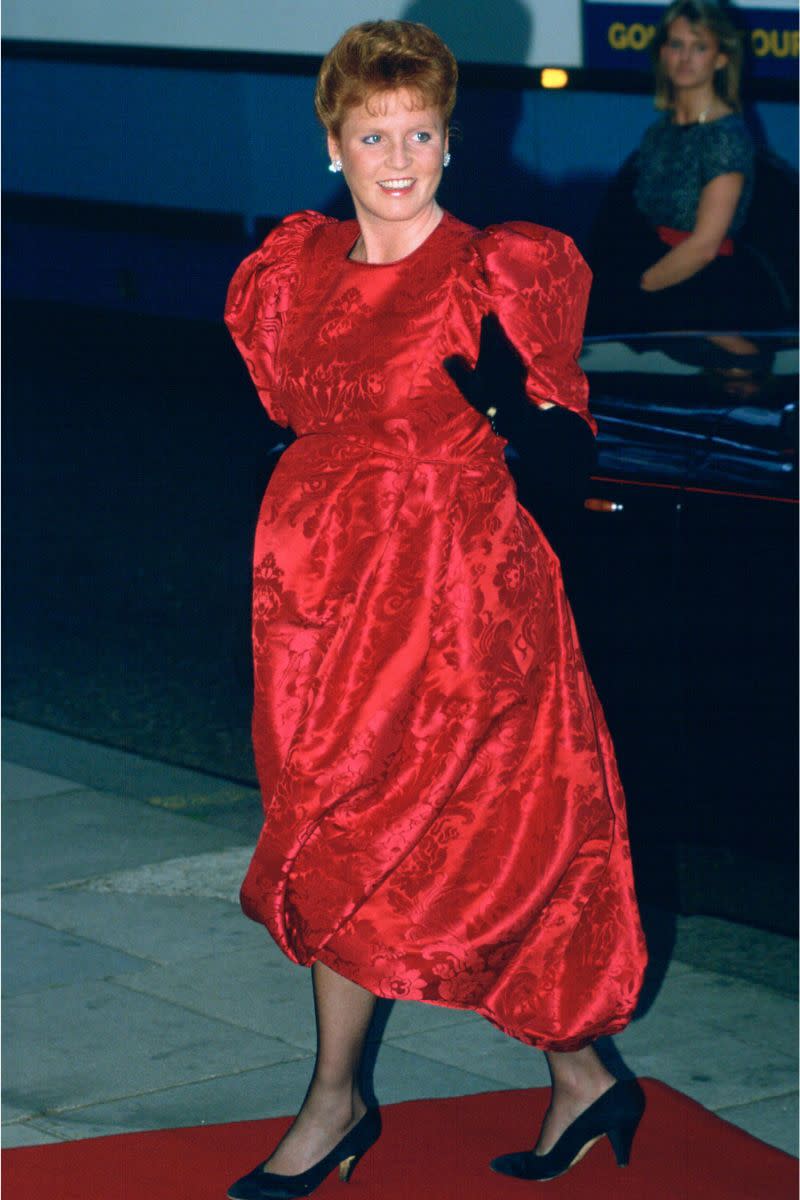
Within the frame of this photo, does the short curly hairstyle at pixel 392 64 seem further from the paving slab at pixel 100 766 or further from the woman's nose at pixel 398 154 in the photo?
the paving slab at pixel 100 766

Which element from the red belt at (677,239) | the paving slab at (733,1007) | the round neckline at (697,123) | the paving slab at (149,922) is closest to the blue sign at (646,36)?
the round neckline at (697,123)

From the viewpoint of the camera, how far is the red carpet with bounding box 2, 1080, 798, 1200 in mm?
3412

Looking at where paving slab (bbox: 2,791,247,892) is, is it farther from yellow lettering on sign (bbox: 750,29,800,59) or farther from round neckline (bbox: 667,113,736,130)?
yellow lettering on sign (bbox: 750,29,800,59)

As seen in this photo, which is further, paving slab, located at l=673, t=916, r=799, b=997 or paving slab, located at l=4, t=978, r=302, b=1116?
paving slab, located at l=673, t=916, r=799, b=997

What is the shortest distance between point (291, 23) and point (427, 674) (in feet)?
27.7

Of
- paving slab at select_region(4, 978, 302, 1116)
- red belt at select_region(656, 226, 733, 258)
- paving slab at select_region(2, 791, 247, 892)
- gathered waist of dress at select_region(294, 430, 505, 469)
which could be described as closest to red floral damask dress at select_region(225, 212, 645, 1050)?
gathered waist of dress at select_region(294, 430, 505, 469)

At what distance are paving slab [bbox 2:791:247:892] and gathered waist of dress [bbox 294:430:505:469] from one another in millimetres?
2090

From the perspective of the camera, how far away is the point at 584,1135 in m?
3.46

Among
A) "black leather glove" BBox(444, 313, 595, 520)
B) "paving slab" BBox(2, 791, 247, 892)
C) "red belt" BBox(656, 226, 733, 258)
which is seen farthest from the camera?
"red belt" BBox(656, 226, 733, 258)

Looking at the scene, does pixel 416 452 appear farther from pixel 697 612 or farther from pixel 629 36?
pixel 629 36

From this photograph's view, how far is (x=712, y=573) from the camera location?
176 inches

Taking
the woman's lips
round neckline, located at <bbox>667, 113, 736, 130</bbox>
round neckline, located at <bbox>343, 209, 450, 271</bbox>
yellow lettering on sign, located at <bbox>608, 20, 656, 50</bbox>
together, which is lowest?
round neckline, located at <bbox>343, 209, 450, 271</bbox>

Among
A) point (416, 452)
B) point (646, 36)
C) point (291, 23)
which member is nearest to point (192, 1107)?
point (416, 452)

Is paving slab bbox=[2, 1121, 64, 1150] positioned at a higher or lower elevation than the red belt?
lower
